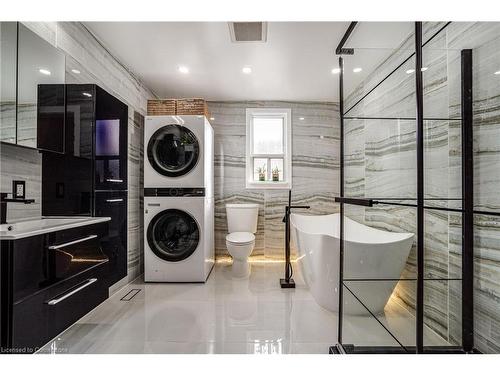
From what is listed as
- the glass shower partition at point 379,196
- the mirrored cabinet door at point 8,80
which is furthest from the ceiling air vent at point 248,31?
the mirrored cabinet door at point 8,80

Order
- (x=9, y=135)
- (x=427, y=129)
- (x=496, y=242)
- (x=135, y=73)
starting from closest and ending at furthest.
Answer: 1. (x=496, y=242)
2. (x=427, y=129)
3. (x=9, y=135)
4. (x=135, y=73)

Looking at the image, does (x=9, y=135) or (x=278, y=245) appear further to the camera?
(x=278, y=245)

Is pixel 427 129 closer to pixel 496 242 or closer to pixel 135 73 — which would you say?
pixel 496 242

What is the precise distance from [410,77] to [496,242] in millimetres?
888

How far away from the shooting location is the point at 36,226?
1.65 metres

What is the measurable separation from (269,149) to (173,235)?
1.93 meters

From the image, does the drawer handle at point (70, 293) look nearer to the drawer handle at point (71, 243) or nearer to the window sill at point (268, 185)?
the drawer handle at point (71, 243)

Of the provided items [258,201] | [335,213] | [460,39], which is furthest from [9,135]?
[335,213]

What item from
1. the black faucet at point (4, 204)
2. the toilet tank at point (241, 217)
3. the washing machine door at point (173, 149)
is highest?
the washing machine door at point (173, 149)

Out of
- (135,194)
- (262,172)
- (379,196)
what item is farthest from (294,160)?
(379,196)

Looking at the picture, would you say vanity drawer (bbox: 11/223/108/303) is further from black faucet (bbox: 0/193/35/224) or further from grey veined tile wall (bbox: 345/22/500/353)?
grey veined tile wall (bbox: 345/22/500/353)

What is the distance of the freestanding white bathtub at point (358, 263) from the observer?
165 cm

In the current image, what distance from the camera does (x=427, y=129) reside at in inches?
55.7

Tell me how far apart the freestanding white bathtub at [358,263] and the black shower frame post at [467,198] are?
27 cm
